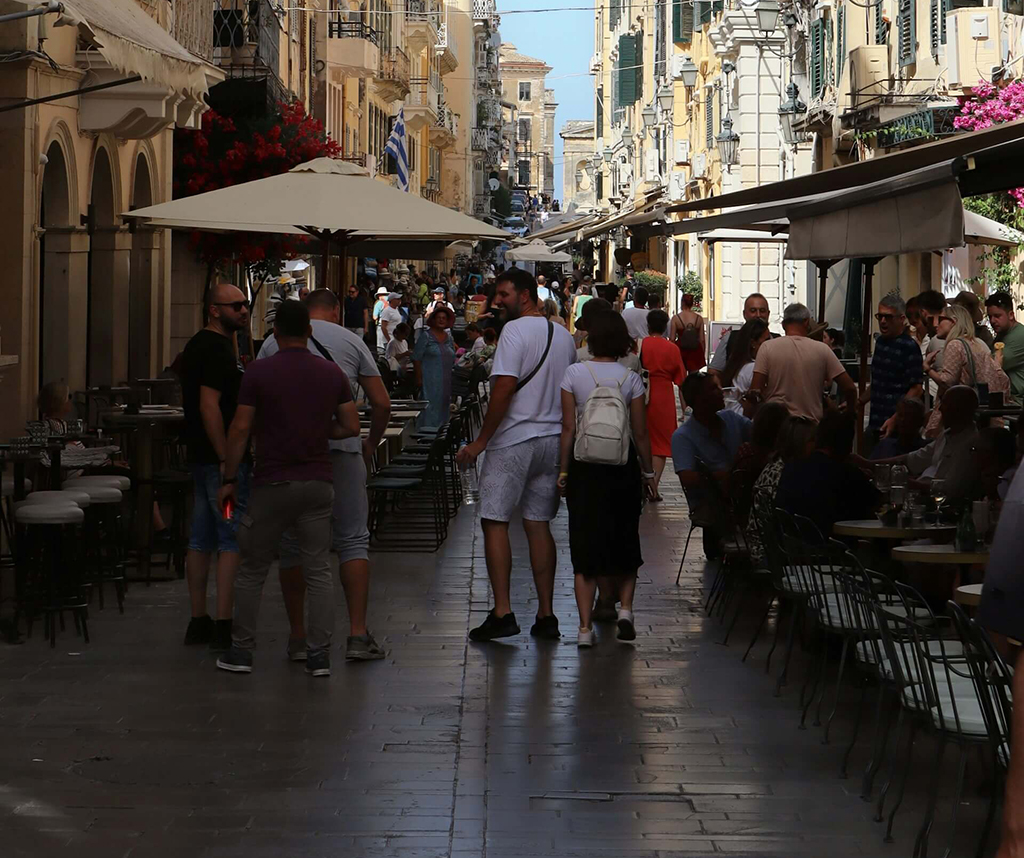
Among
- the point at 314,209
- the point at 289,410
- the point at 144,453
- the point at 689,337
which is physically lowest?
the point at 144,453

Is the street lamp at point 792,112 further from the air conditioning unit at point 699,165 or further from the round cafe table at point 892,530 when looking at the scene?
the round cafe table at point 892,530

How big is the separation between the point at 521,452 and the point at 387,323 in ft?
56.7

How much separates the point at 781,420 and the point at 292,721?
13.7 ft

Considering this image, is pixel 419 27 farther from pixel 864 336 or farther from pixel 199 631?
pixel 199 631

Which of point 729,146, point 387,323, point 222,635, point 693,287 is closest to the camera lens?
point 222,635

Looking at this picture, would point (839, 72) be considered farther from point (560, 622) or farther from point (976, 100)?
point (560, 622)

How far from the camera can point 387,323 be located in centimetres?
2614

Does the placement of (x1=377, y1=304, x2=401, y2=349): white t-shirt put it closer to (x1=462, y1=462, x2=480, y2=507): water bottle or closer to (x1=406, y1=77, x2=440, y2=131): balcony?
(x1=462, y1=462, x2=480, y2=507): water bottle

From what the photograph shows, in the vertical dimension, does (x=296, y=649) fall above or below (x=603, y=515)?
below

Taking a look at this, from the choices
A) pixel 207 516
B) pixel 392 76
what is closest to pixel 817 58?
pixel 207 516

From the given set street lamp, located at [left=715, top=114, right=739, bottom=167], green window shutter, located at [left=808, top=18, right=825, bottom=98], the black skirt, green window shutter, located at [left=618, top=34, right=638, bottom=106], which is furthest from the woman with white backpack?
green window shutter, located at [left=618, top=34, right=638, bottom=106]

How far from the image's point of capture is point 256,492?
26.2 feet

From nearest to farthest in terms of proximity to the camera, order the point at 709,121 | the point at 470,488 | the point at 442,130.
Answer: the point at 470,488 → the point at 709,121 → the point at 442,130

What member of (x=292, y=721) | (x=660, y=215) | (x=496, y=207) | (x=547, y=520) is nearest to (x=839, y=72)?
(x=660, y=215)
